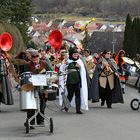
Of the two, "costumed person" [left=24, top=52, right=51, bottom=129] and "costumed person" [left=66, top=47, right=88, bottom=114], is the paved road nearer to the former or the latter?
"costumed person" [left=66, top=47, right=88, bottom=114]

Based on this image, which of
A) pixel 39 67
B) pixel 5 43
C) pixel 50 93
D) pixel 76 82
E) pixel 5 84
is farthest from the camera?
pixel 5 43

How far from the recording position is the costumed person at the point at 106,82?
15.8 meters

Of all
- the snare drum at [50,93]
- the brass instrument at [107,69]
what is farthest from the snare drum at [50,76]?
the brass instrument at [107,69]

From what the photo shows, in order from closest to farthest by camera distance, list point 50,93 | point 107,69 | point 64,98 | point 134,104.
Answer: point 50,93
point 64,98
point 134,104
point 107,69

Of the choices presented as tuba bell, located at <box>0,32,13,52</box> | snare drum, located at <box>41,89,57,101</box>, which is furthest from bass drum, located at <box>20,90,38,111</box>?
tuba bell, located at <box>0,32,13,52</box>

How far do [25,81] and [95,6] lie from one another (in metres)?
101

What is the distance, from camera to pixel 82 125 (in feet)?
38.2

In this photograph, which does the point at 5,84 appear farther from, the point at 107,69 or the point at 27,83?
the point at 27,83

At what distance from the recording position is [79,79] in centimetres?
1404

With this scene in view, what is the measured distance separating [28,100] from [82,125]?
5.99 ft

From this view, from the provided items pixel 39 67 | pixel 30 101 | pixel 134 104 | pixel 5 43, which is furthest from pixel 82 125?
pixel 5 43

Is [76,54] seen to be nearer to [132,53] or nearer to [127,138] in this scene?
[127,138]

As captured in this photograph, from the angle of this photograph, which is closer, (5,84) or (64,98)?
(64,98)

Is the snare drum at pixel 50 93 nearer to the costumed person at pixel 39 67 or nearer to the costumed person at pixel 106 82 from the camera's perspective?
the costumed person at pixel 39 67
